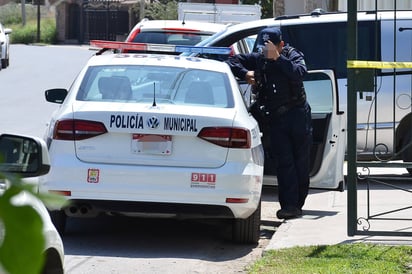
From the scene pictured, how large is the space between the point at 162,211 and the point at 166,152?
1.52 feet

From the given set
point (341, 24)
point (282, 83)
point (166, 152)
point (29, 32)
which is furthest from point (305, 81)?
point (29, 32)

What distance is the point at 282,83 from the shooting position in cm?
797

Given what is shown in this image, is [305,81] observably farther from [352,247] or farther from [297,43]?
[352,247]

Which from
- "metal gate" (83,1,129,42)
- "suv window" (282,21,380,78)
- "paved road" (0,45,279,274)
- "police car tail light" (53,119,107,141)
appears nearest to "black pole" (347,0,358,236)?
"paved road" (0,45,279,274)

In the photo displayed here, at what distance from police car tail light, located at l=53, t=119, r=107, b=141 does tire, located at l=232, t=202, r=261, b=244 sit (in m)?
1.39

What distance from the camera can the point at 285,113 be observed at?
7973 mm

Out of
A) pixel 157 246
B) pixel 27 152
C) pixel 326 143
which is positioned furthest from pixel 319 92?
pixel 27 152

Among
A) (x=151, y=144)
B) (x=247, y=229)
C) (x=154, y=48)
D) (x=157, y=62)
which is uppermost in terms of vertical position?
(x=154, y=48)

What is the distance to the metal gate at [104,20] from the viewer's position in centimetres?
5950

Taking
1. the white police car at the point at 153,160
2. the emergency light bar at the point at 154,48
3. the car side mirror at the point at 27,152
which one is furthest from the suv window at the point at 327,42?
the car side mirror at the point at 27,152

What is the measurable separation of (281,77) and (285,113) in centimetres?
33

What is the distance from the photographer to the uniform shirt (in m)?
7.88

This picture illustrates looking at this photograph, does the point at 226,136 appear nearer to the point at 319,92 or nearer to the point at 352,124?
the point at 352,124

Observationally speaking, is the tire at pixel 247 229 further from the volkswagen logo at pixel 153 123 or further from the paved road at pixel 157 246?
the volkswagen logo at pixel 153 123
